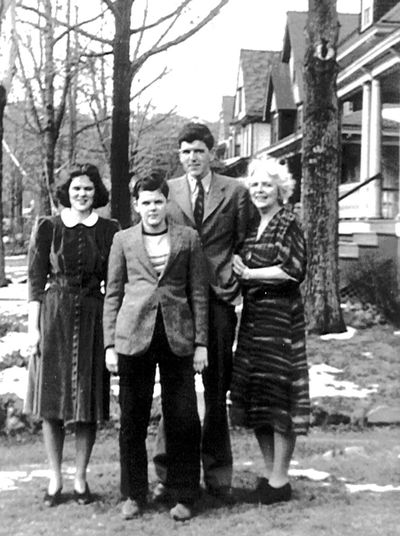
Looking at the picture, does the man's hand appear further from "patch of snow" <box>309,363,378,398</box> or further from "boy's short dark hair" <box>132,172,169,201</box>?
"patch of snow" <box>309,363,378,398</box>

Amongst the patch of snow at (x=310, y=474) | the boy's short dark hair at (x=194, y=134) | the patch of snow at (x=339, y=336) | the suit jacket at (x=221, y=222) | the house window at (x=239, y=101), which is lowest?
the patch of snow at (x=310, y=474)

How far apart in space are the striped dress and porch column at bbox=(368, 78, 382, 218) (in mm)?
13296

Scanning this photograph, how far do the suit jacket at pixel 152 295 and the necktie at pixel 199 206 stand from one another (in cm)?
33

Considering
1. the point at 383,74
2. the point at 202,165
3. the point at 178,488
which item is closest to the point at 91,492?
the point at 178,488

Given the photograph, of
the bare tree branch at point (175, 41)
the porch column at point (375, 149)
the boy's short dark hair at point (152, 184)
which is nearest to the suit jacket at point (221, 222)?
the boy's short dark hair at point (152, 184)

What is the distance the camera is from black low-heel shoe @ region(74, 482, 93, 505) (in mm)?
5473

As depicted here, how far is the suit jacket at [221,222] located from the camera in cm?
554

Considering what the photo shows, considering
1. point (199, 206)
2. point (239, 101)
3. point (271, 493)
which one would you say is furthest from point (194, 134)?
point (239, 101)

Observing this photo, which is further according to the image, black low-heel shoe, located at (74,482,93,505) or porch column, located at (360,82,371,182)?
porch column, located at (360,82,371,182)

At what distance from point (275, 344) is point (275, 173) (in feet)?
3.28

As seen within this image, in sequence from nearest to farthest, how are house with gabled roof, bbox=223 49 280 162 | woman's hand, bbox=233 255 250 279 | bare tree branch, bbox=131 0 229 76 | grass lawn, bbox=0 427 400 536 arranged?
grass lawn, bbox=0 427 400 536 < woman's hand, bbox=233 255 250 279 < bare tree branch, bbox=131 0 229 76 < house with gabled roof, bbox=223 49 280 162

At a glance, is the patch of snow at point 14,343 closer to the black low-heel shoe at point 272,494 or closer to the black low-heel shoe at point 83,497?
the black low-heel shoe at point 83,497

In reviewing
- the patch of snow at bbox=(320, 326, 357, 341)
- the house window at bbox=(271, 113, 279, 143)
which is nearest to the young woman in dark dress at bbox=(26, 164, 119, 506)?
the patch of snow at bbox=(320, 326, 357, 341)

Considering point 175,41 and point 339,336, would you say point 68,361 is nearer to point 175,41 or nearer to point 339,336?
point 339,336
